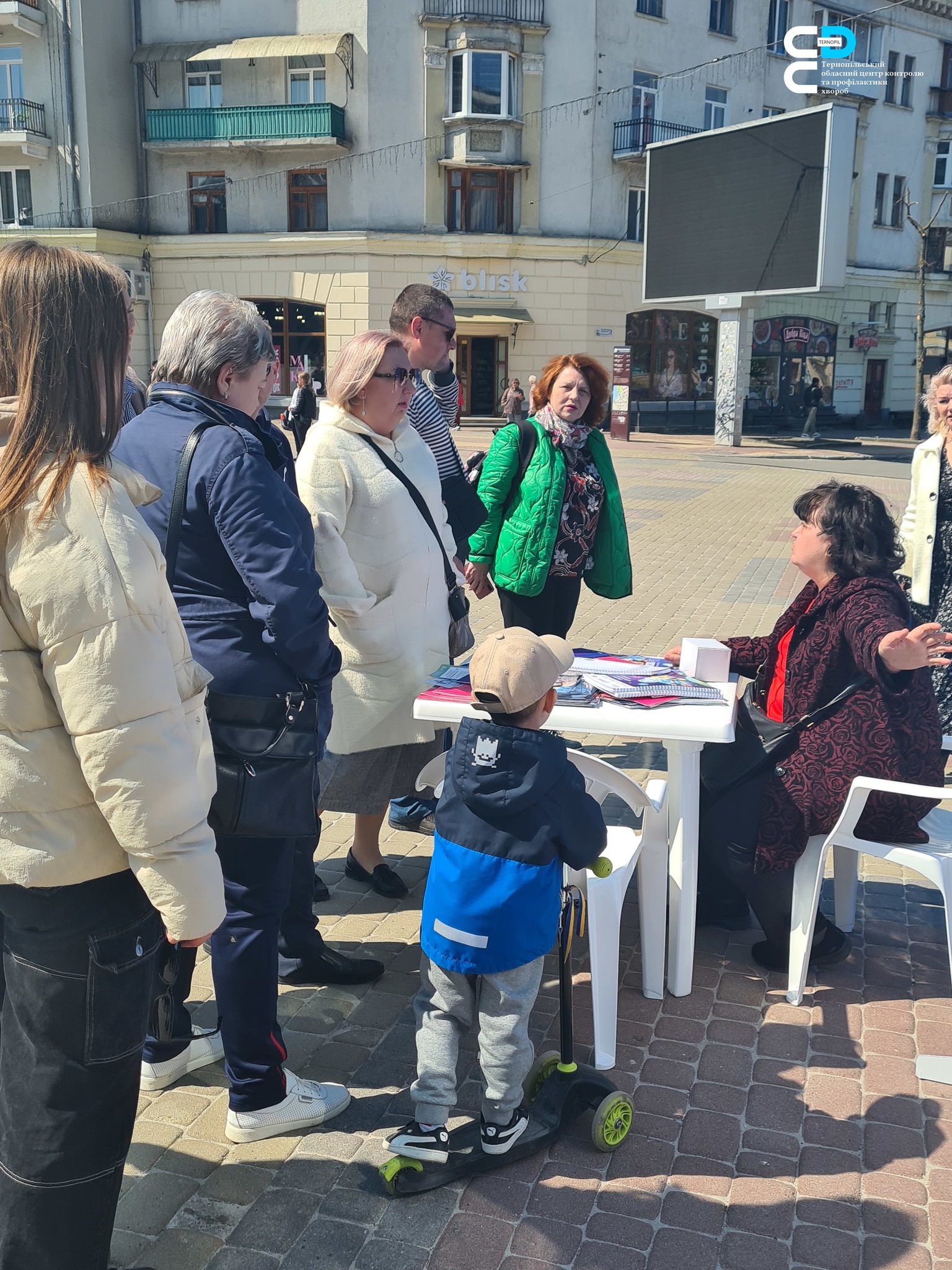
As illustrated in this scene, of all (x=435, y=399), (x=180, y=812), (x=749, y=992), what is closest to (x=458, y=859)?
(x=180, y=812)

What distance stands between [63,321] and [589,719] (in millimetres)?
1936

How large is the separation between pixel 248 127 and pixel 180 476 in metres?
30.8

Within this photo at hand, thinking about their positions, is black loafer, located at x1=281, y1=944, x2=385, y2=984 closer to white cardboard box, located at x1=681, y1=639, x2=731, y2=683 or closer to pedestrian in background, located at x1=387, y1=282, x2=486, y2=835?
pedestrian in background, located at x1=387, y1=282, x2=486, y2=835

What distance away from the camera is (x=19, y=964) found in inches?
71.5

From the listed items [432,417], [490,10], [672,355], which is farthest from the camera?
[672,355]

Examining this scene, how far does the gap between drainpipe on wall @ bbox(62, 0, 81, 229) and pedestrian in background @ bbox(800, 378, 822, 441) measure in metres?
20.2

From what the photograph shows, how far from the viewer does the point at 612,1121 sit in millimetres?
2715

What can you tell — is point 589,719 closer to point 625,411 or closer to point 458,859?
point 458,859

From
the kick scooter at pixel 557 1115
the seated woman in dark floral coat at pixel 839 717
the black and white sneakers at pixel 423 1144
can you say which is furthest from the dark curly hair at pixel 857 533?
the black and white sneakers at pixel 423 1144

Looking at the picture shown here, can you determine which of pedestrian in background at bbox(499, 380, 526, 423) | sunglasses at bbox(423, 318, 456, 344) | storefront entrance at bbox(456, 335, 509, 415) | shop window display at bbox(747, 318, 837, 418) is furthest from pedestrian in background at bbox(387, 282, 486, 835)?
shop window display at bbox(747, 318, 837, 418)

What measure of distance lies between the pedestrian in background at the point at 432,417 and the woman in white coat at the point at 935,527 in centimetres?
197

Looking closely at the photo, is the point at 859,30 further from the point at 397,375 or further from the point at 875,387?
the point at 397,375

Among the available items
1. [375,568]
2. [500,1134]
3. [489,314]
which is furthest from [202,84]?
[500,1134]

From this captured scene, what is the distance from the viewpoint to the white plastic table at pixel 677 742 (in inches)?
125
